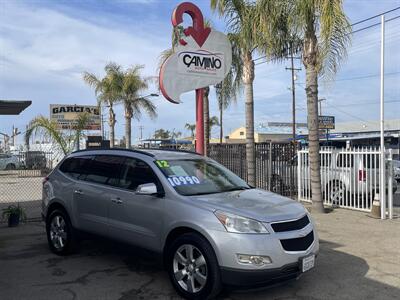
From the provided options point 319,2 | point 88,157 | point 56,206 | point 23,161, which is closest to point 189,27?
point 319,2

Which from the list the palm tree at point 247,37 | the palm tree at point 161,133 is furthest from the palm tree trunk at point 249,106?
the palm tree at point 161,133

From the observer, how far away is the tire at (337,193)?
12567mm

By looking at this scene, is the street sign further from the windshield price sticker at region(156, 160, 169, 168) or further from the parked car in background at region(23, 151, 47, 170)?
the windshield price sticker at region(156, 160, 169, 168)

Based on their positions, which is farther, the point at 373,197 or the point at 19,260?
the point at 373,197

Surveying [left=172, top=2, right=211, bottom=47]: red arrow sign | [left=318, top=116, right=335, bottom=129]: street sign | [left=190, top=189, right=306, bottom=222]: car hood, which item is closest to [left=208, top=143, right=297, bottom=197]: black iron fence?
[left=172, top=2, right=211, bottom=47]: red arrow sign

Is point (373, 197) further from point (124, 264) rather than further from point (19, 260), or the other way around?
point (19, 260)

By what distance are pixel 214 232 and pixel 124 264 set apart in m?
2.37

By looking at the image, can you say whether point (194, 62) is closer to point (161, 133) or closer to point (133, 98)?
point (133, 98)

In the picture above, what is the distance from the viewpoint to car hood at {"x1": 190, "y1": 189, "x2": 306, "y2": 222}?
5.09 meters

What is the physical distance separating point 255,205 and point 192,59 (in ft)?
18.8

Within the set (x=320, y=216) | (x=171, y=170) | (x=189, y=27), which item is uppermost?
(x=189, y=27)

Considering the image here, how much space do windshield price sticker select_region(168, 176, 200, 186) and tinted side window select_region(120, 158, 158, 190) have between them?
22cm

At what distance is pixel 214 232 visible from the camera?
499 centimetres

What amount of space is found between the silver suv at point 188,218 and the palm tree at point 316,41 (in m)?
5.54
